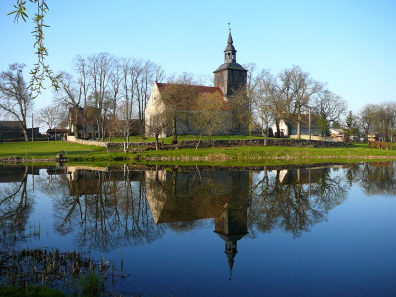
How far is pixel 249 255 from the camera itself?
30.2 ft

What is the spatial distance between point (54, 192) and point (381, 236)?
52.0 ft

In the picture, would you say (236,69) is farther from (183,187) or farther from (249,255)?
(249,255)

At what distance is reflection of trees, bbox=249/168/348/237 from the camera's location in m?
12.4

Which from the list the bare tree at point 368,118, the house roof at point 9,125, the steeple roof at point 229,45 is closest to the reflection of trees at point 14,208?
the steeple roof at point 229,45

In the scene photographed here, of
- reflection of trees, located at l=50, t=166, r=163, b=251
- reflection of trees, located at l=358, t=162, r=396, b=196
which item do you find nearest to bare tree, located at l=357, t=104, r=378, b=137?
reflection of trees, located at l=358, t=162, r=396, b=196

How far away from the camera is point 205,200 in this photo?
16.0 meters

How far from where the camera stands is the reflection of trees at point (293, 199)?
12.4 meters

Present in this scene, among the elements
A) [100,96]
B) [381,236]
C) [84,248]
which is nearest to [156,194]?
[84,248]

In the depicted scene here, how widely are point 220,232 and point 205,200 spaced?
4.90m

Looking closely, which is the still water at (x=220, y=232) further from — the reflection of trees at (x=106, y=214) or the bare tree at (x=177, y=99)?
the bare tree at (x=177, y=99)

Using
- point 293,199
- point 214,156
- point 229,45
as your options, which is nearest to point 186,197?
point 293,199

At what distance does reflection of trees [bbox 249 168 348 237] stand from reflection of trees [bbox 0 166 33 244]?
7938 mm

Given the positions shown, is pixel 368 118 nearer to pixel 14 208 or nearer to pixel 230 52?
pixel 230 52

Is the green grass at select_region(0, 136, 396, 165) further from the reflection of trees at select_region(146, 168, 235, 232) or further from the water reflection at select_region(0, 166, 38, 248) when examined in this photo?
the water reflection at select_region(0, 166, 38, 248)
